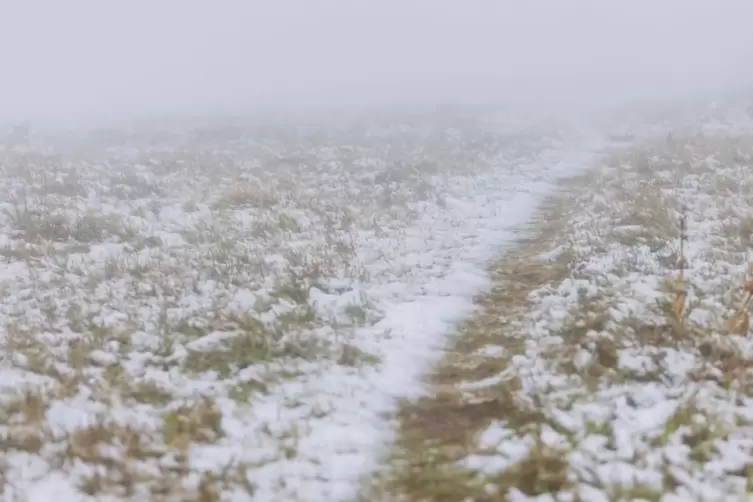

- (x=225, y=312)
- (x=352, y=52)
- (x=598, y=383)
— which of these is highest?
(x=352, y=52)

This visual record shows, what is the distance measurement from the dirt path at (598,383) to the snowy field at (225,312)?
53 cm

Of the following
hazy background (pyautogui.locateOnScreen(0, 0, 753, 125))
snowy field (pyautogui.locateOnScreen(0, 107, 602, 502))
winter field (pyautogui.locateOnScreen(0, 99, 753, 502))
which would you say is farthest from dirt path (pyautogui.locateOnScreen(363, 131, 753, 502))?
hazy background (pyautogui.locateOnScreen(0, 0, 753, 125))

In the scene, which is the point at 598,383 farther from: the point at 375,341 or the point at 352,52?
the point at 352,52

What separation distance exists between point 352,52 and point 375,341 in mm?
48406

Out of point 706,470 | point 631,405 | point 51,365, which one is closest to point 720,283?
point 631,405

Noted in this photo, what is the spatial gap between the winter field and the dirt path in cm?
3

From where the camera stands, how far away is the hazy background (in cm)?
4075

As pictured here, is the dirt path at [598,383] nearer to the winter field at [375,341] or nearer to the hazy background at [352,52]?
the winter field at [375,341]

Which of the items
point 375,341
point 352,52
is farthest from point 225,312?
point 352,52

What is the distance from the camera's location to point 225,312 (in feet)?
26.0

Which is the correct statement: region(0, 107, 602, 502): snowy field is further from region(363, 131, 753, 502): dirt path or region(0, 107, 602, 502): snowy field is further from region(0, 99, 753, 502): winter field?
region(363, 131, 753, 502): dirt path

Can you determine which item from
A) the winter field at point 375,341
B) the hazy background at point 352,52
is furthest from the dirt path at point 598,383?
the hazy background at point 352,52

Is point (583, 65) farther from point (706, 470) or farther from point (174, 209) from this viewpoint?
point (706, 470)

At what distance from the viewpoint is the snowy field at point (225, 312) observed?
5543 millimetres
